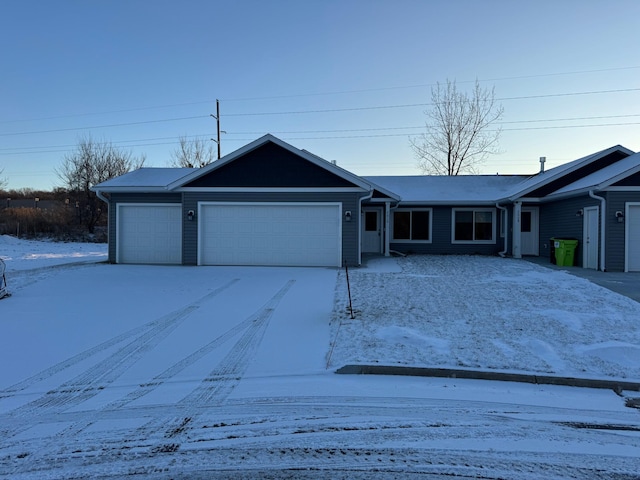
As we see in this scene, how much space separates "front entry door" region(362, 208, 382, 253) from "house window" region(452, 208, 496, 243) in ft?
11.0

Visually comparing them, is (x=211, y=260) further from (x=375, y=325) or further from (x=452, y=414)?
(x=452, y=414)

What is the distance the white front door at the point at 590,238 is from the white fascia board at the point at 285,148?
7216 millimetres

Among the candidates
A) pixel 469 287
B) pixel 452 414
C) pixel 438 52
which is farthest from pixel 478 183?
pixel 452 414

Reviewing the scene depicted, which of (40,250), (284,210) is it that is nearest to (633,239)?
(284,210)

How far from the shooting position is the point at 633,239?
13758 millimetres

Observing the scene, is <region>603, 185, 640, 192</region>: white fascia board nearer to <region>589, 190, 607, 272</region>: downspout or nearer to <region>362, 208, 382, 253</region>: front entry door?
<region>589, 190, 607, 272</region>: downspout

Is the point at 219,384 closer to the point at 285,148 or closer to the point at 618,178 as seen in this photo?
the point at 285,148

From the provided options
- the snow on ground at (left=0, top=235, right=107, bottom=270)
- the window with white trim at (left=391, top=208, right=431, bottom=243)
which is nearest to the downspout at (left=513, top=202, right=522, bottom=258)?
the window with white trim at (left=391, top=208, right=431, bottom=243)

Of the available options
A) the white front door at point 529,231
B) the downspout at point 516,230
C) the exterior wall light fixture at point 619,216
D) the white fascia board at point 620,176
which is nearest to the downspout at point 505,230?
the white front door at point 529,231

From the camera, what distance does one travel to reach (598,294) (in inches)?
384

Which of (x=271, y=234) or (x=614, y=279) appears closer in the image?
(x=614, y=279)

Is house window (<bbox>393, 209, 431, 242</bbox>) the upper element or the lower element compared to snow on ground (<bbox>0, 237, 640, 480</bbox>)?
upper

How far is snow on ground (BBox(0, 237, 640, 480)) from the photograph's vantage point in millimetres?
3342

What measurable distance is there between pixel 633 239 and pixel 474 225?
7.11 m
